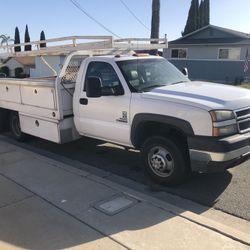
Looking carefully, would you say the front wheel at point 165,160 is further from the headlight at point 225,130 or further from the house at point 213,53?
the house at point 213,53

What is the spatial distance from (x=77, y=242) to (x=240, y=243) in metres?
1.67

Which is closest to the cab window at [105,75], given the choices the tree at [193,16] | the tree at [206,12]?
the tree at [193,16]

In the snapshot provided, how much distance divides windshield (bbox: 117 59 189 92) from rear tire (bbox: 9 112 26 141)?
3.53 m

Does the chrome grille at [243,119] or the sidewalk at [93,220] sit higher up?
the chrome grille at [243,119]

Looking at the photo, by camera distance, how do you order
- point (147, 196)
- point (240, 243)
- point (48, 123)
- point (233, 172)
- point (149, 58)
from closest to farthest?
point (240, 243) → point (147, 196) → point (233, 172) → point (149, 58) → point (48, 123)

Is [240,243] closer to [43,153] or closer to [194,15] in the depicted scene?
[43,153]

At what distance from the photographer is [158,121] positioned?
4828 mm

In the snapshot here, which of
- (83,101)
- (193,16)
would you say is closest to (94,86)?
(83,101)

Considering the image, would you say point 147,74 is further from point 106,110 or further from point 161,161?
point 161,161

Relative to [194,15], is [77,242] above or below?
below

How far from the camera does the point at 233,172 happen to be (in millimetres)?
5527

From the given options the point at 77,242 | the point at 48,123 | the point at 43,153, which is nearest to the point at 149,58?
the point at 48,123

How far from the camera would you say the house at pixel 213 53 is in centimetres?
2347

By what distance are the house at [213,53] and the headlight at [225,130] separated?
19184mm
